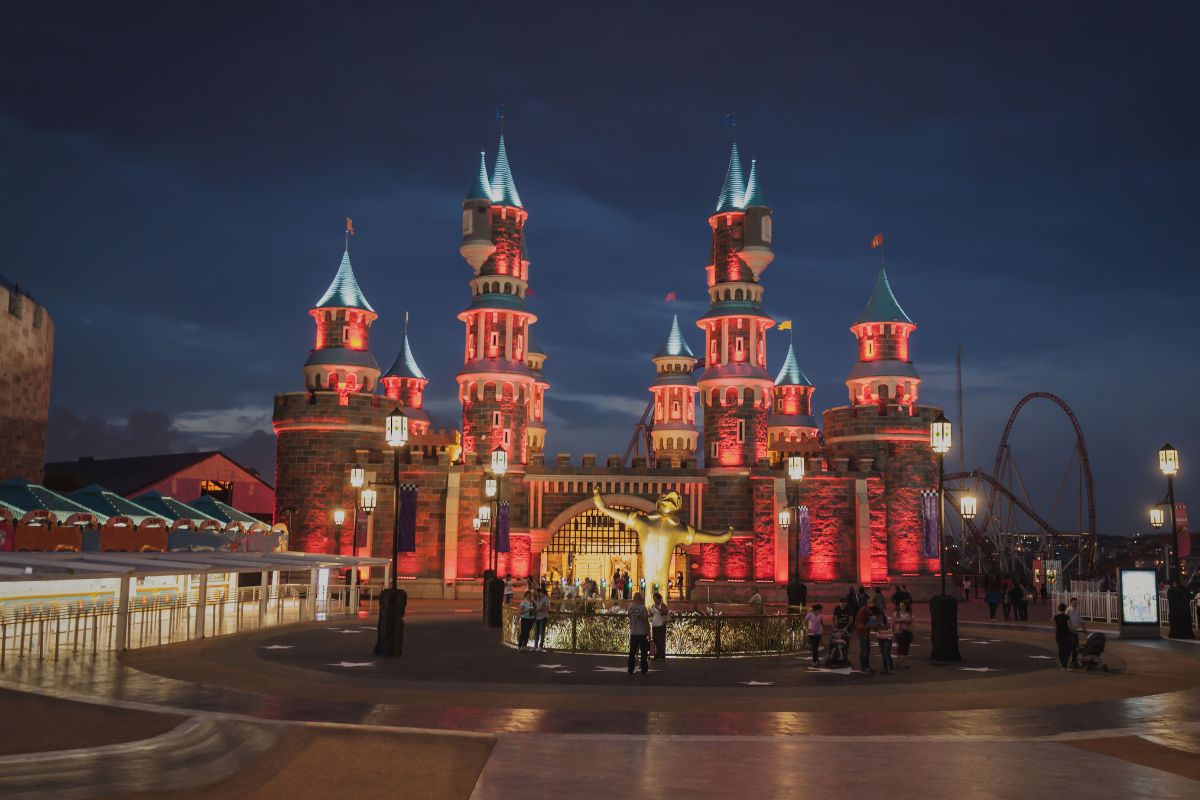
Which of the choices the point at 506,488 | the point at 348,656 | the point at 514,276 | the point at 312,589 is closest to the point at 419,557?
the point at 506,488

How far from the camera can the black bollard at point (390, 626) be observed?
893 inches

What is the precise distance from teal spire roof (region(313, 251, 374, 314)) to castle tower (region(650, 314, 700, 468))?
95.9ft

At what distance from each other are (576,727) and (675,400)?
69.2 m

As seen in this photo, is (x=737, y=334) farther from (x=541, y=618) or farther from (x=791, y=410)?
(x=541, y=618)

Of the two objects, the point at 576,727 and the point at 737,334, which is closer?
the point at 576,727

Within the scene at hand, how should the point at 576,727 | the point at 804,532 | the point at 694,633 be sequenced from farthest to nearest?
the point at 804,532 < the point at 694,633 < the point at 576,727

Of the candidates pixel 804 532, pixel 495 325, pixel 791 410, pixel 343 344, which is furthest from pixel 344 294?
pixel 791 410

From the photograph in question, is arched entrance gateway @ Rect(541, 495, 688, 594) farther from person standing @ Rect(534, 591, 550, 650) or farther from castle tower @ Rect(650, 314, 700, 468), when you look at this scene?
person standing @ Rect(534, 591, 550, 650)

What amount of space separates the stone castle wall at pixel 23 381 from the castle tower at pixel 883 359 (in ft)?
130

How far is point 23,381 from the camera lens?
4012cm

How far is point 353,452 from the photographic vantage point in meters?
55.2

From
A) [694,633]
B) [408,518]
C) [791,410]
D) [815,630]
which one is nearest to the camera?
[815,630]

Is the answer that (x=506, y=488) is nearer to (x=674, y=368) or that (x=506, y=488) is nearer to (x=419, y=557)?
(x=419, y=557)

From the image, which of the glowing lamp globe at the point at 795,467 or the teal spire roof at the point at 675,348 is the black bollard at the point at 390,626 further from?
the teal spire roof at the point at 675,348
